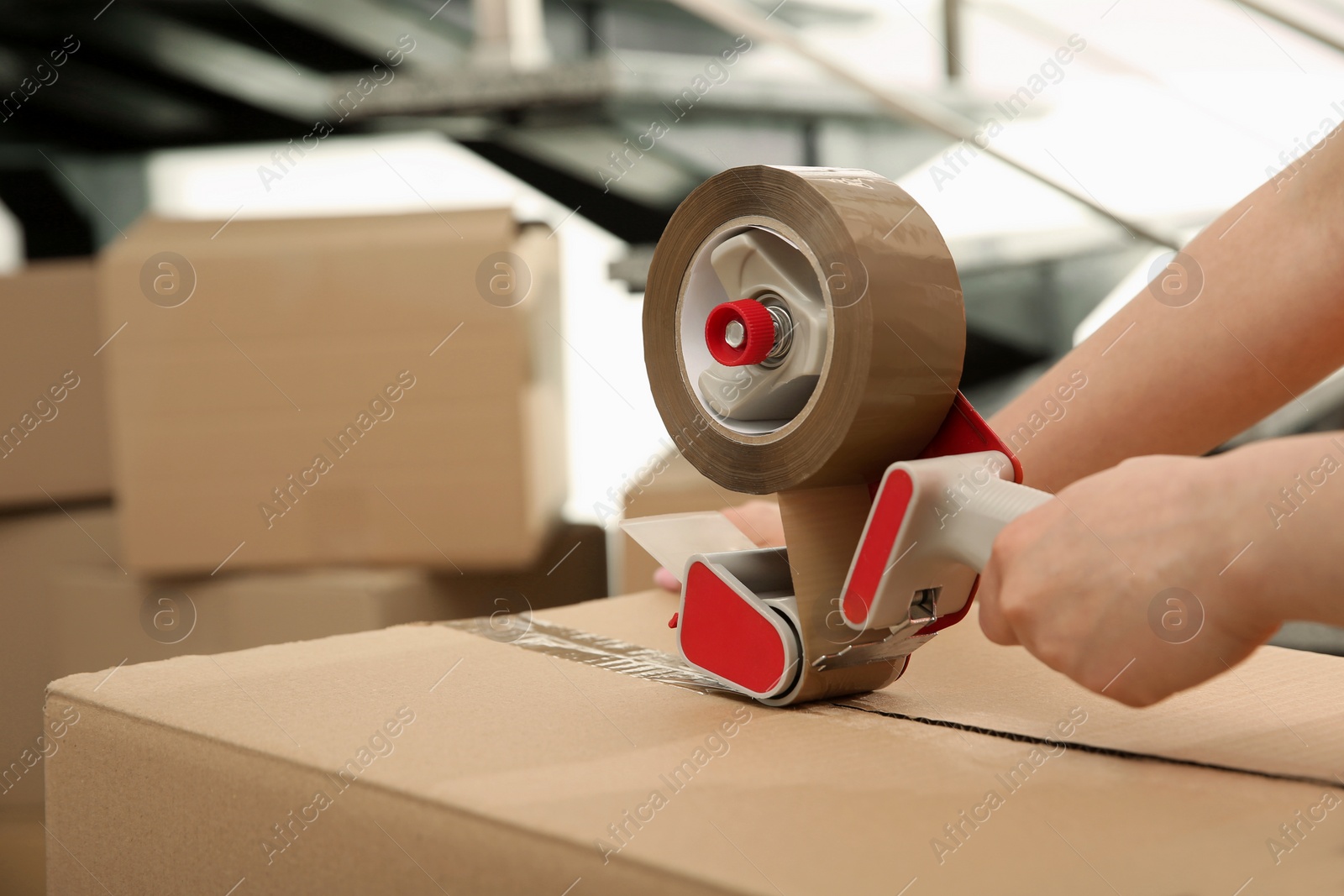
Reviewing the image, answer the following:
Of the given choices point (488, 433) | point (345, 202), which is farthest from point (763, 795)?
point (345, 202)

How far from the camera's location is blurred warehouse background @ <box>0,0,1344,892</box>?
1518mm

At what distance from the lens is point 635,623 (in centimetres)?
99

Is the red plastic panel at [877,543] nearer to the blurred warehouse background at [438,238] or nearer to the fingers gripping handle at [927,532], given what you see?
the fingers gripping handle at [927,532]

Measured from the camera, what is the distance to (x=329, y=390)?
152cm

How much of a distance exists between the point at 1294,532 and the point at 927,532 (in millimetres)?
188

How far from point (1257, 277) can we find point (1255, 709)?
0.31m

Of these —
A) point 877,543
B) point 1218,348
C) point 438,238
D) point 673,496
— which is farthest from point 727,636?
point 438,238

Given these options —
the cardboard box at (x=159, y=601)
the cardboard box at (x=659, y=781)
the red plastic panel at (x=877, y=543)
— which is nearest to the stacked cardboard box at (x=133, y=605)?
the cardboard box at (x=159, y=601)

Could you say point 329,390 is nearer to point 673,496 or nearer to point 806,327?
point 673,496

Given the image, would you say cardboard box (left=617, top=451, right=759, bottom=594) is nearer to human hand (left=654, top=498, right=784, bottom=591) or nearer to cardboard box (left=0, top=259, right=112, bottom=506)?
human hand (left=654, top=498, right=784, bottom=591)

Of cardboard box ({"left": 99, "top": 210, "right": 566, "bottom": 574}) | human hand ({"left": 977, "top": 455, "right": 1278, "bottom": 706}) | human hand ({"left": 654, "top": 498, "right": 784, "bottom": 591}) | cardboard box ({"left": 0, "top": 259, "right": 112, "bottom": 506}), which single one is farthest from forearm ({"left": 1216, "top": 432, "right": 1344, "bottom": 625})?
cardboard box ({"left": 0, "top": 259, "right": 112, "bottom": 506})

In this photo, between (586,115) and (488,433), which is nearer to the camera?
(488,433)

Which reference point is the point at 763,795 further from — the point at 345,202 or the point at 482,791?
the point at 345,202

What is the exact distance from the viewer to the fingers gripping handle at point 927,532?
62 centimetres
